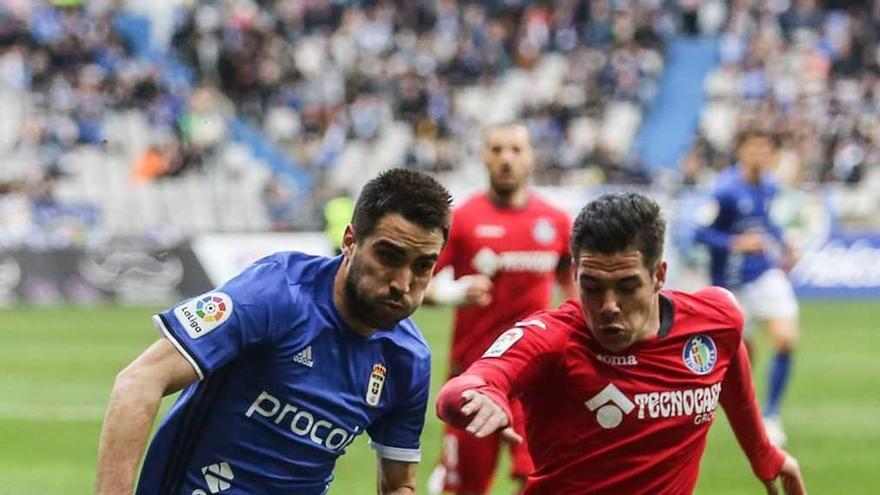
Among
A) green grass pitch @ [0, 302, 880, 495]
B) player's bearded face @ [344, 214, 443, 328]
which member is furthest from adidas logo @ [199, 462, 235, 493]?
green grass pitch @ [0, 302, 880, 495]

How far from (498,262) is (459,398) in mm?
4862

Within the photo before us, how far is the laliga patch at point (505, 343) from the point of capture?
14.8 feet

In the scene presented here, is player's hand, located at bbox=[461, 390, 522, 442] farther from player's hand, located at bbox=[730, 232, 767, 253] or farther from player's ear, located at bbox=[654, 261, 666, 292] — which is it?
player's hand, located at bbox=[730, 232, 767, 253]

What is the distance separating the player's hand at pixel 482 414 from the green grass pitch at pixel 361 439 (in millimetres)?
6090

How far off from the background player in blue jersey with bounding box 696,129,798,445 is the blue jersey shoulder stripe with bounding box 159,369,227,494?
28.0ft

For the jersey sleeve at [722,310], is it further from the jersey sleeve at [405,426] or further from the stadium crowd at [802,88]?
the stadium crowd at [802,88]

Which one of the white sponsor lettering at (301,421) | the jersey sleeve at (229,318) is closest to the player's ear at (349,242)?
the jersey sleeve at (229,318)

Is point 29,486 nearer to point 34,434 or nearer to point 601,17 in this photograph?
point 34,434

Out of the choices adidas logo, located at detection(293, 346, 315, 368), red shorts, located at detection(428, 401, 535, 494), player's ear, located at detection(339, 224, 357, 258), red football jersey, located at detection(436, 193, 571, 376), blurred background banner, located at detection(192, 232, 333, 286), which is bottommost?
blurred background banner, located at detection(192, 232, 333, 286)

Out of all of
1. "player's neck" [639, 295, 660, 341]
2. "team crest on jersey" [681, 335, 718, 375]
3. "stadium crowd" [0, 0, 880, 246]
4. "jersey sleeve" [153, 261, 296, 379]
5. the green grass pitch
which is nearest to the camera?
"jersey sleeve" [153, 261, 296, 379]

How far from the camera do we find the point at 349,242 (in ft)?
15.5

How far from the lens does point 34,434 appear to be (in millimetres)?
12703

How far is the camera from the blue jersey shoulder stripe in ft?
15.3

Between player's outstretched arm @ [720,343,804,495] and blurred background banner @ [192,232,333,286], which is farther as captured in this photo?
blurred background banner @ [192,232,333,286]
